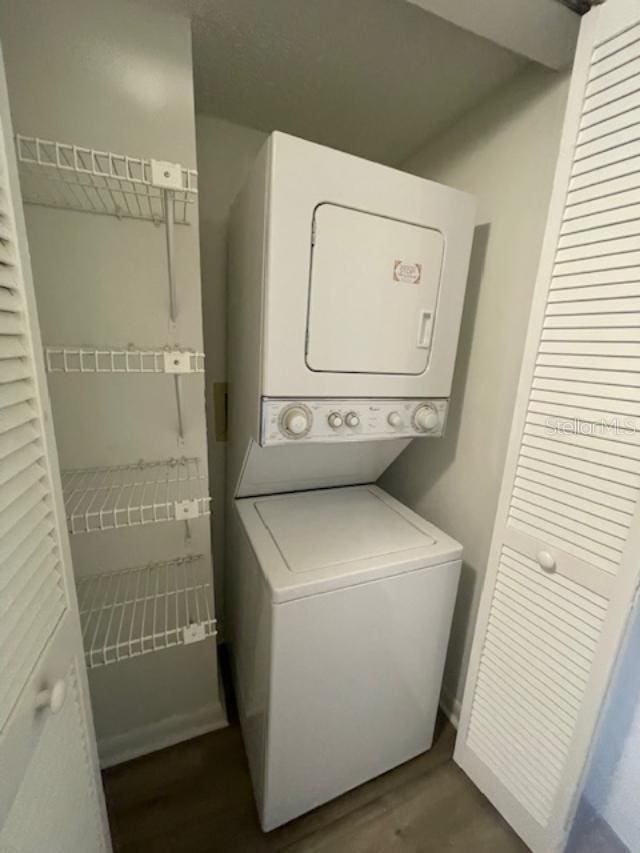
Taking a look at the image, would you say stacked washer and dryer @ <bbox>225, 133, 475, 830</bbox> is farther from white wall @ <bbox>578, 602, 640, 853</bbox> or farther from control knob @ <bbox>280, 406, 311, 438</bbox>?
white wall @ <bbox>578, 602, 640, 853</bbox>

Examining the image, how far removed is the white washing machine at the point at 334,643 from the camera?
1246 millimetres

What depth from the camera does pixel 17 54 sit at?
107 cm

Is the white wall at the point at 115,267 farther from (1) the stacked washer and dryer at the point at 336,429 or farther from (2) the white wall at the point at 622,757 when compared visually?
(2) the white wall at the point at 622,757

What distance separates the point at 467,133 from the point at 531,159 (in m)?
0.44

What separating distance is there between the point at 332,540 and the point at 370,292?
3.22 ft

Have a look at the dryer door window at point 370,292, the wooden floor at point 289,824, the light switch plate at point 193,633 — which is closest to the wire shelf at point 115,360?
the dryer door window at point 370,292

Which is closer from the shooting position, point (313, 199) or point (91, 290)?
point (313, 199)

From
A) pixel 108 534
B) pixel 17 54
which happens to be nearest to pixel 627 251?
pixel 17 54

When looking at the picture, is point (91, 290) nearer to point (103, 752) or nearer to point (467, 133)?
point (467, 133)

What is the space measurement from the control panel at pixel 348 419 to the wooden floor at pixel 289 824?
1616 millimetres

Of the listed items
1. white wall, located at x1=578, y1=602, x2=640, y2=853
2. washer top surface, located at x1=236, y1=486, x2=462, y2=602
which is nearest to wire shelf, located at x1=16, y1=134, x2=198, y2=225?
washer top surface, located at x1=236, y1=486, x2=462, y2=602

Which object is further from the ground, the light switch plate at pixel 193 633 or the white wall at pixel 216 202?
the white wall at pixel 216 202

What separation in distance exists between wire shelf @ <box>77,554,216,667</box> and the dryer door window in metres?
1.16

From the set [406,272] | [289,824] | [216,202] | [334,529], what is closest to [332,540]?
[334,529]
